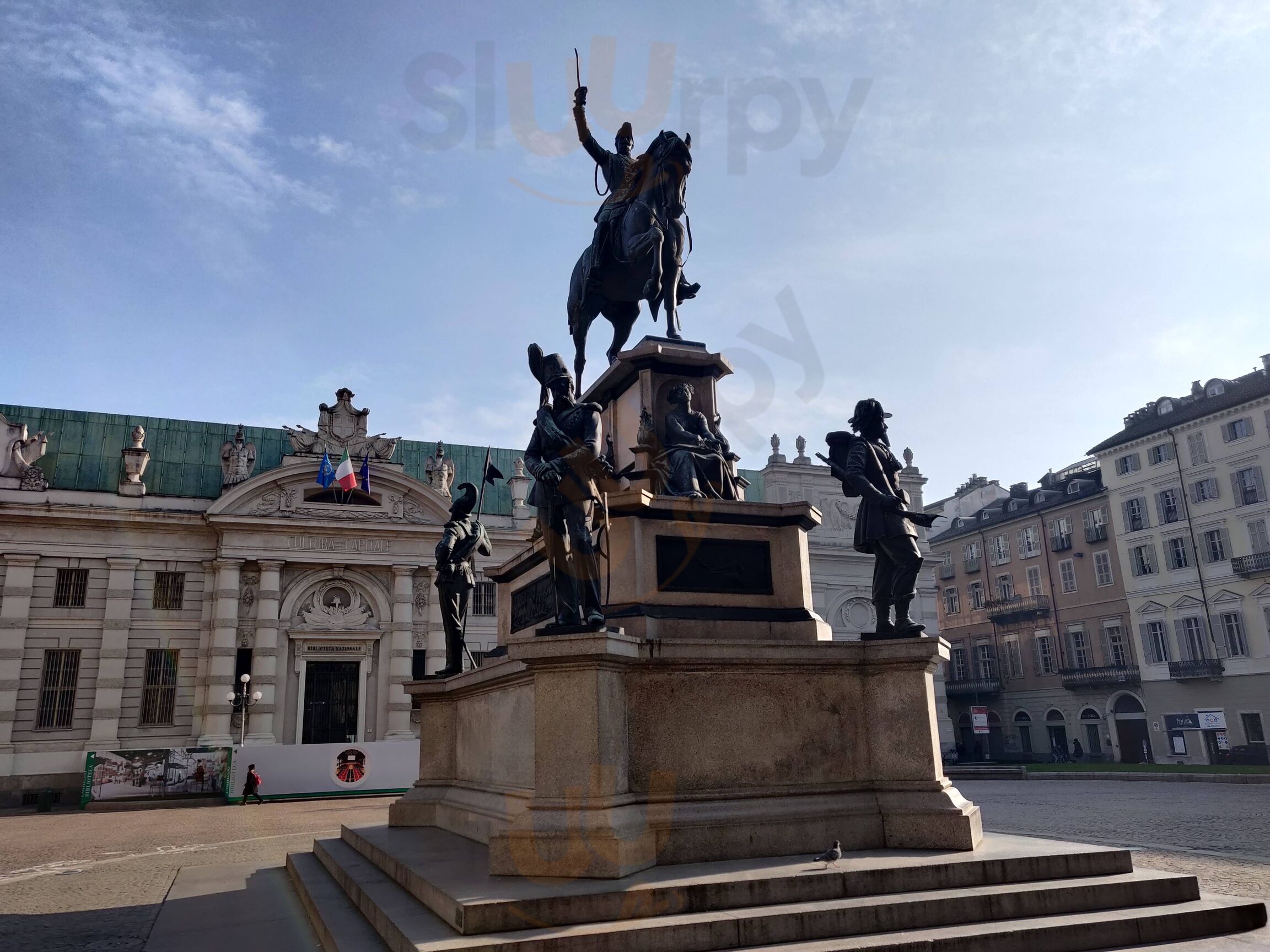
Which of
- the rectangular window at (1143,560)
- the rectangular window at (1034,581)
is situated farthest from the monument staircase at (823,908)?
the rectangular window at (1034,581)

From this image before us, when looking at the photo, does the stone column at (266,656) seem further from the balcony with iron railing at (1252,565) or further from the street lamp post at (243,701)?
the balcony with iron railing at (1252,565)

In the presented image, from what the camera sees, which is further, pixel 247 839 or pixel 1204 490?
pixel 1204 490

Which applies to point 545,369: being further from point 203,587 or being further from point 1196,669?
point 1196,669

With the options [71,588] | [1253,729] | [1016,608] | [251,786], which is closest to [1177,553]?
[1253,729]

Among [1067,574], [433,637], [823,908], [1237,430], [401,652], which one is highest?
[1237,430]

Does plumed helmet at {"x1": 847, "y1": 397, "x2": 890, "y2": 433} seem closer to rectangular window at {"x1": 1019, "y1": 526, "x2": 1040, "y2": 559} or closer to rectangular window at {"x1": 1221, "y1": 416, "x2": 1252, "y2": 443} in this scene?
rectangular window at {"x1": 1221, "y1": 416, "x2": 1252, "y2": 443}

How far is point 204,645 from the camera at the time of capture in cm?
3950

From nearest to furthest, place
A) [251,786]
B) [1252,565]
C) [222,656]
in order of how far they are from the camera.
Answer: [251,786], [222,656], [1252,565]

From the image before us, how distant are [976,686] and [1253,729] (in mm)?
17819

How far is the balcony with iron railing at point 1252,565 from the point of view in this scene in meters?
42.4

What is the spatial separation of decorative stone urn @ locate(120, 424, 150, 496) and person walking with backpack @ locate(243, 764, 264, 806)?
15.4m

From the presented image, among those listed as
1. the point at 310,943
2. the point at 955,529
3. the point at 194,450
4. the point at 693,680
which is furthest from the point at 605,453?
the point at 955,529

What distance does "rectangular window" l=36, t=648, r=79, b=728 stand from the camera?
122ft

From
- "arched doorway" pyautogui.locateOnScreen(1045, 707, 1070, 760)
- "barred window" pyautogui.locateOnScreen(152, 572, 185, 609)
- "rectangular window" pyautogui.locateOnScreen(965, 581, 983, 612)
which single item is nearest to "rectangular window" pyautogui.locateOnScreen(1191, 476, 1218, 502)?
"arched doorway" pyautogui.locateOnScreen(1045, 707, 1070, 760)
